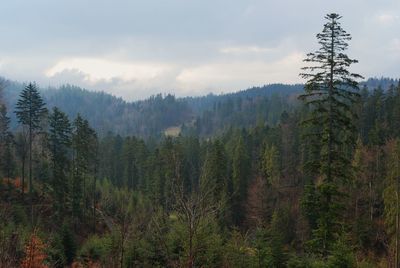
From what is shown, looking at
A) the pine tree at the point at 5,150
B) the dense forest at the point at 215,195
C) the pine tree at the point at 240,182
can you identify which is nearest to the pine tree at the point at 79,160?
the dense forest at the point at 215,195

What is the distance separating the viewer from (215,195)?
54.8 m

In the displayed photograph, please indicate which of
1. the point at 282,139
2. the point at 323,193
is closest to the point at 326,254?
the point at 323,193

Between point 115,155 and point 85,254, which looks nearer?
point 85,254

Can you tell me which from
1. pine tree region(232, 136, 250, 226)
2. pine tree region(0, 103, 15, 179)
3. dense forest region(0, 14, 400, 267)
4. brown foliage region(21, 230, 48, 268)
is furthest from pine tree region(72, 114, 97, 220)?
brown foliage region(21, 230, 48, 268)

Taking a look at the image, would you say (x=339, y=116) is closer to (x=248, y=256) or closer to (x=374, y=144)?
(x=248, y=256)

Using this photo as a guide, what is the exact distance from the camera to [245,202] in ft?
224

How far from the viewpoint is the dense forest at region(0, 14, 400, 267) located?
18969 millimetres

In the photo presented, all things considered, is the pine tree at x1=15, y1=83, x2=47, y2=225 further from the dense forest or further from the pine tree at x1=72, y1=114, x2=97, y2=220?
the pine tree at x1=72, y1=114, x2=97, y2=220

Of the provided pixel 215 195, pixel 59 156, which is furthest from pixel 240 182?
pixel 59 156

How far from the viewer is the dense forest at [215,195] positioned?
19.0 meters

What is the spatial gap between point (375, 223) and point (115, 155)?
203 feet

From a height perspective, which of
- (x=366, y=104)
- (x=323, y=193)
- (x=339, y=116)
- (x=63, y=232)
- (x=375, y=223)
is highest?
(x=366, y=104)

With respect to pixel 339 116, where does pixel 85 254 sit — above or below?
below

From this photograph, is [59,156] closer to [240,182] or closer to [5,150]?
[5,150]
